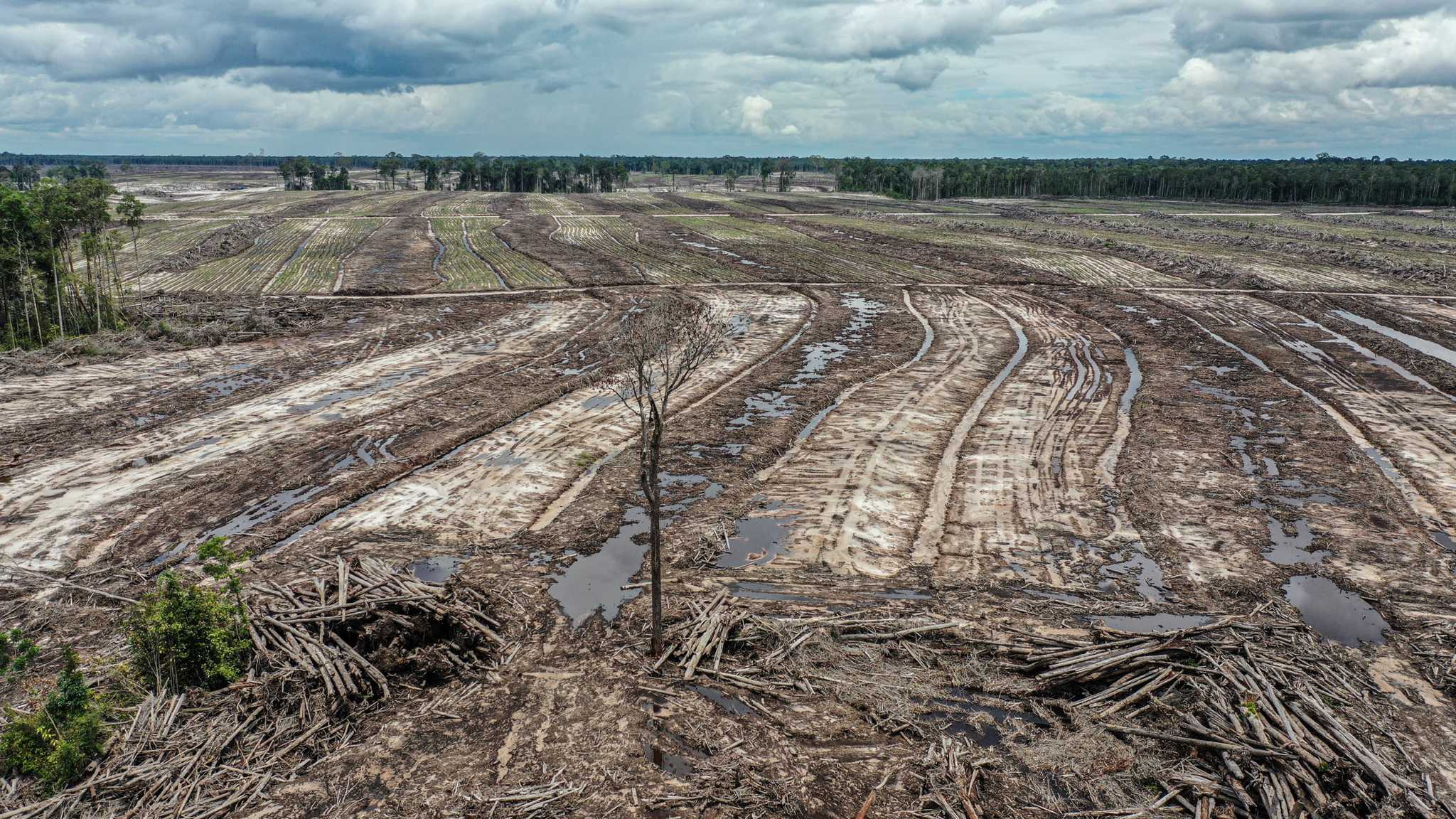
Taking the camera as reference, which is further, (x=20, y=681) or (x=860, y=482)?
A: (x=860, y=482)

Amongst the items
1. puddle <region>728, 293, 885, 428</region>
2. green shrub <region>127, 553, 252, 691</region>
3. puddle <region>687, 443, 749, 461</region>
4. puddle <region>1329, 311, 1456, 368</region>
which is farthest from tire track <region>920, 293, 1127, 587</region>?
puddle <region>1329, 311, 1456, 368</region>

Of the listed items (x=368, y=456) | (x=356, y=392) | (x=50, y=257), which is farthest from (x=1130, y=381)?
(x=50, y=257)

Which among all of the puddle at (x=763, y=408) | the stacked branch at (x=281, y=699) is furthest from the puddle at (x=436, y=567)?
the puddle at (x=763, y=408)

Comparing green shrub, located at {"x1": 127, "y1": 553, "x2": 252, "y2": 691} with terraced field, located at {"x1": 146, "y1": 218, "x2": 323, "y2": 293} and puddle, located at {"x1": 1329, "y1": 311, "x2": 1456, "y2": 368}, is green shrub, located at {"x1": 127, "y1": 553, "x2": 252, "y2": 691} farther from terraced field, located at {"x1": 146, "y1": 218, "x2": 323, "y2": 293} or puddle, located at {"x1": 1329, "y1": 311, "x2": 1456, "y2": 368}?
terraced field, located at {"x1": 146, "y1": 218, "x2": 323, "y2": 293}

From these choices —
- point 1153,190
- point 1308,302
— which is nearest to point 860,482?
point 1308,302

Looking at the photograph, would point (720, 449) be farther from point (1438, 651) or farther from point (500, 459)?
point (1438, 651)

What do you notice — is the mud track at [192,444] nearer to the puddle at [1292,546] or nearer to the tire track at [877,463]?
the tire track at [877,463]

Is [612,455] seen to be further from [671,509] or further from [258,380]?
[258,380]
